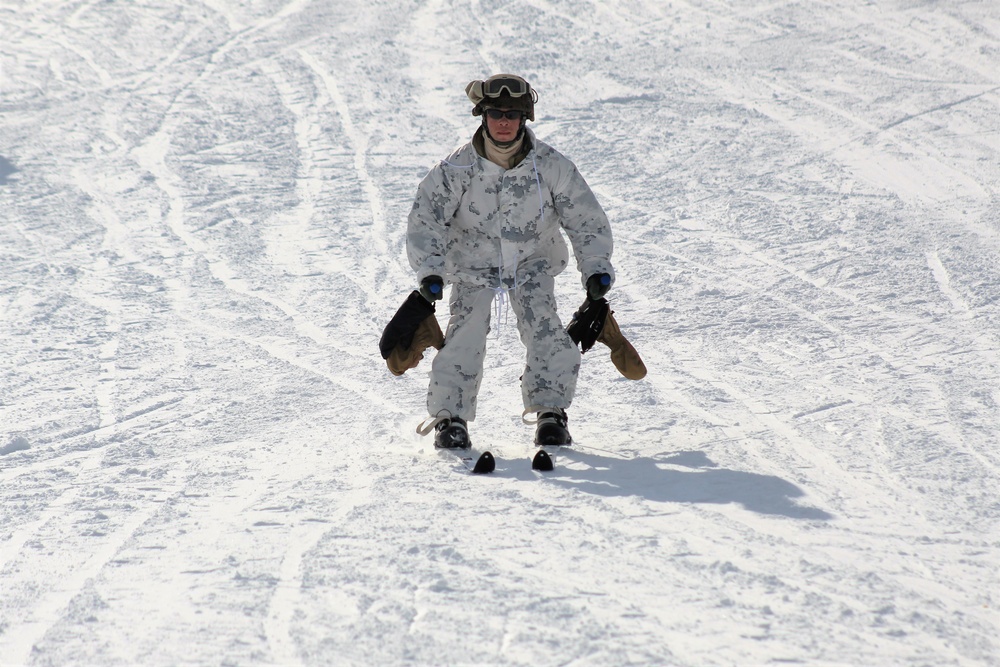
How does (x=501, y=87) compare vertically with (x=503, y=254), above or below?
above

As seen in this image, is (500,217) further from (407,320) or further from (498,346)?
(498,346)

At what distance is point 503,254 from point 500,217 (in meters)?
0.15

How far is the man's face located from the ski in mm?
1171

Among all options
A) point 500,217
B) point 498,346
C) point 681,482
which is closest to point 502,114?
point 500,217

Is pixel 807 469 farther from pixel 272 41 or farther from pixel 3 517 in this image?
pixel 272 41

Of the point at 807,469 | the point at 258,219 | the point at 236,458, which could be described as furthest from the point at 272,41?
the point at 807,469

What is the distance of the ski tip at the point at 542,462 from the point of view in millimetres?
3893

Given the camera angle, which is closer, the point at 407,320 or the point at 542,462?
the point at 542,462

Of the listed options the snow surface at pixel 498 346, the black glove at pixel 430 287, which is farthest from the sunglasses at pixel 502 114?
the snow surface at pixel 498 346

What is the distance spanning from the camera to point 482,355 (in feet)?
14.2

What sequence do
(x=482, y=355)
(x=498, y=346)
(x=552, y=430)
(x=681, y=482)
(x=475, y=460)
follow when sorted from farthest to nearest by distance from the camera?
(x=498, y=346) → (x=482, y=355) → (x=552, y=430) → (x=475, y=460) → (x=681, y=482)

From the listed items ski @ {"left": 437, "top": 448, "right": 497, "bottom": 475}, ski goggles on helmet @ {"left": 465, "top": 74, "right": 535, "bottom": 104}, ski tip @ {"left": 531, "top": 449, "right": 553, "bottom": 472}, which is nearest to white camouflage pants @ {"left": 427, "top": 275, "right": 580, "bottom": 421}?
ski @ {"left": 437, "top": 448, "right": 497, "bottom": 475}

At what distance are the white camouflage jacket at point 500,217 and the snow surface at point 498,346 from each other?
0.73 meters

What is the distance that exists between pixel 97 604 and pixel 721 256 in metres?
4.99
